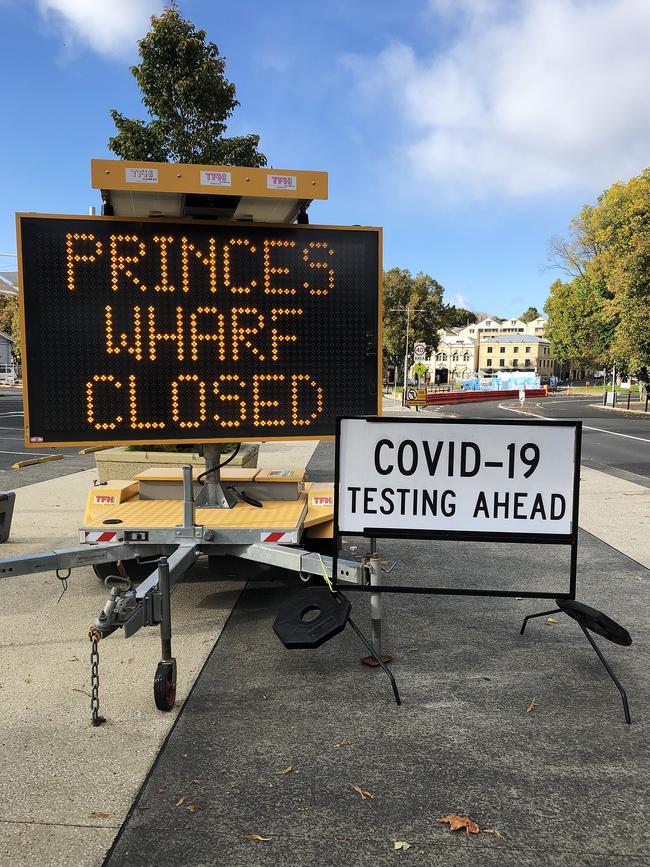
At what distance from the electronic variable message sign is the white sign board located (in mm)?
854

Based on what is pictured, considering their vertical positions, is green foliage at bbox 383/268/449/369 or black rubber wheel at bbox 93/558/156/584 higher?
green foliage at bbox 383/268/449/369

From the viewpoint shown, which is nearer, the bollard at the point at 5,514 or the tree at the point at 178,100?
the bollard at the point at 5,514

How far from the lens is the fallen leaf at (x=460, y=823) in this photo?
257 centimetres

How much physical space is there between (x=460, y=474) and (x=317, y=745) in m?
1.86

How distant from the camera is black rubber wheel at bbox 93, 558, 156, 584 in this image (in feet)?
18.1

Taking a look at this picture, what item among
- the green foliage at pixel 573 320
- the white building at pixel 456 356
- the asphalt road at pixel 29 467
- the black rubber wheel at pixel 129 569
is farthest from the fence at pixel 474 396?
the white building at pixel 456 356

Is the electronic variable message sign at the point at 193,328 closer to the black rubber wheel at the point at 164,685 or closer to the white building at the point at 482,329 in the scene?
the black rubber wheel at the point at 164,685

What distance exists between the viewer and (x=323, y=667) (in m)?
4.13

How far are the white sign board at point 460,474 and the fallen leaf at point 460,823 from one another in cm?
178

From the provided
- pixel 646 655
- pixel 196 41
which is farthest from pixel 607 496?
pixel 196 41

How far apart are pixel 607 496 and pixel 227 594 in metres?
7.63

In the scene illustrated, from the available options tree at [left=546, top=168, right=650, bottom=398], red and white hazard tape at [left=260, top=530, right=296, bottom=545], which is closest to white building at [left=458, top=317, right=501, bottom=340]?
tree at [left=546, top=168, right=650, bottom=398]

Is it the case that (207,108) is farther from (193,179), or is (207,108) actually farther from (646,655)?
(646,655)

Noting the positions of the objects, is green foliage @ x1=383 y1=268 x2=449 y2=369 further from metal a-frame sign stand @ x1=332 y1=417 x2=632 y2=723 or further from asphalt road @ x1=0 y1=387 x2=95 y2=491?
metal a-frame sign stand @ x1=332 y1=417 x2=632 y2=723
